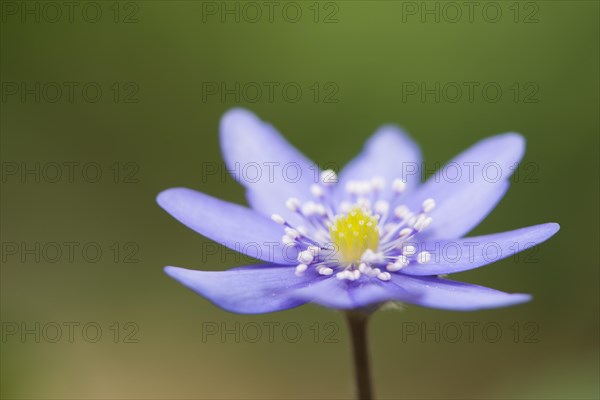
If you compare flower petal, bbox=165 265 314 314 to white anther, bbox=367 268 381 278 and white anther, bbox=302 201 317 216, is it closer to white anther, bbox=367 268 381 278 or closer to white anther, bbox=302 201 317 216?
white anther, bbox=367 268 381 278

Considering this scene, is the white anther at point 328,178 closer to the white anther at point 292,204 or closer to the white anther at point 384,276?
the white anther at point 292,204

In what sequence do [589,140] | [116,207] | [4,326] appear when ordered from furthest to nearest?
[116,207] < [589,140] < [4,326]

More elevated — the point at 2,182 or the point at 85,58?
the point at 85,58

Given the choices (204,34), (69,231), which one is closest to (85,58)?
(204,34)

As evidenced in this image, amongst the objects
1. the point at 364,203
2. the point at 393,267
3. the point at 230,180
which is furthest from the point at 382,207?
the point at 230,180

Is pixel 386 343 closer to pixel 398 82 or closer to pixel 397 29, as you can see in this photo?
pixel 398 82

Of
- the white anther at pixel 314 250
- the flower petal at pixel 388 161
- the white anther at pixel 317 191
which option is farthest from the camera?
the flower petal at pixel 388 161

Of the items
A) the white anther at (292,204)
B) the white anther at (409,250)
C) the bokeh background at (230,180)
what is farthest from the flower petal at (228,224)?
the bokeh background at (230,180)

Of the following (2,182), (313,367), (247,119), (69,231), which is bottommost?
(313,367)
